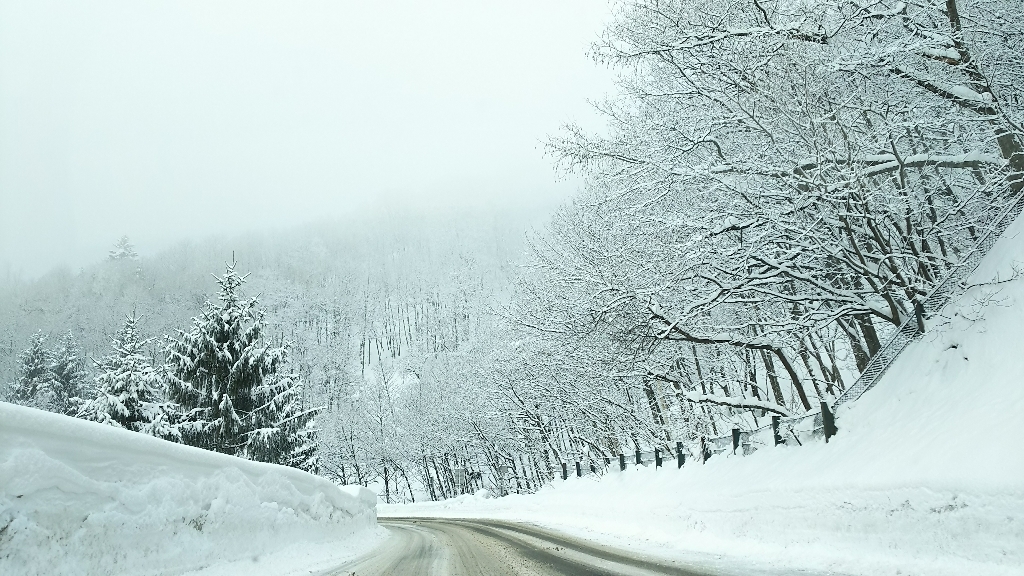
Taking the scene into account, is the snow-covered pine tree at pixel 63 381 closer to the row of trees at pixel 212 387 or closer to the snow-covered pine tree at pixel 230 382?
the row of trees at pixel 212 387

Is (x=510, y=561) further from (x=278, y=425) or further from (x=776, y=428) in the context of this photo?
(x=278, y=425)

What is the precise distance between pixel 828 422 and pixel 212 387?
27.2 metres

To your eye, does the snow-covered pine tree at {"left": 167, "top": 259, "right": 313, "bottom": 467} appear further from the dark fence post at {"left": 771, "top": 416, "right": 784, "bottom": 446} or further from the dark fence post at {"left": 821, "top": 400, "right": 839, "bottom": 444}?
the dark fence post at {"left": 821, "top": 400, "right": 839, "bottom": 444}

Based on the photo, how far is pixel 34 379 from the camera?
60.6m

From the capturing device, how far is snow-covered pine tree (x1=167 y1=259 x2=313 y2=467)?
89.9ft

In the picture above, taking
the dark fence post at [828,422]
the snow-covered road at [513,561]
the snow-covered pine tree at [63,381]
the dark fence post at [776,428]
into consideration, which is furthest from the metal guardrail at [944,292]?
the snow-covered pine tree at [63,381]

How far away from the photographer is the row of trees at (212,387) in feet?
88.4

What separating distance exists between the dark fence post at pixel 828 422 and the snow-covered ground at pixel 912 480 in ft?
0.58

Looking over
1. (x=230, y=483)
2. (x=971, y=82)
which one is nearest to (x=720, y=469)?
(x=971, y=82)

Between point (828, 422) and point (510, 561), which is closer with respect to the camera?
point (510, 561)

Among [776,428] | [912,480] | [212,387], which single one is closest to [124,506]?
[912,480]

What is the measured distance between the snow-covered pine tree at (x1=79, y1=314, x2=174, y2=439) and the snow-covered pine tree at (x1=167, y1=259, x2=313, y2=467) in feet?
3.42

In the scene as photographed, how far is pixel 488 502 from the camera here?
3400cm

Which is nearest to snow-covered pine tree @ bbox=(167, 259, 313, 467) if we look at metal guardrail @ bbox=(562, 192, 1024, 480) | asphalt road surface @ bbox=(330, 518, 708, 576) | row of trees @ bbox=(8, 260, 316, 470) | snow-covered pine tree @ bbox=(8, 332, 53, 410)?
row of trees @ bbox=(8, 260, 316, 470)
